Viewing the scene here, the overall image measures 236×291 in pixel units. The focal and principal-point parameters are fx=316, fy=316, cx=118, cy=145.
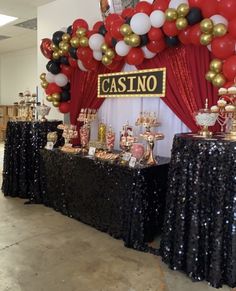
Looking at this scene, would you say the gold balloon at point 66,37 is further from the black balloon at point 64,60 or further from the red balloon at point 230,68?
the red balloon at point 230,68

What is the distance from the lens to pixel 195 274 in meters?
2.25

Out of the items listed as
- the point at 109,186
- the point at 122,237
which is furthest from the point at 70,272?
the point at 109,186

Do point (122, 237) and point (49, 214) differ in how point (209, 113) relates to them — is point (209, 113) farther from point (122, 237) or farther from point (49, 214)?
point (49, 214)

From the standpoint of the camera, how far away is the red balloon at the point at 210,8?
2.39m

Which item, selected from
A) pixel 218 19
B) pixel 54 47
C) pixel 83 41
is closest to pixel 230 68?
pixel 218 19

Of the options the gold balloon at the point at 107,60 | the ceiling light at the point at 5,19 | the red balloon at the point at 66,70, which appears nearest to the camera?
the gold balloon at the point at 107,60

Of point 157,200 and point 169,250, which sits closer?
point 169,250

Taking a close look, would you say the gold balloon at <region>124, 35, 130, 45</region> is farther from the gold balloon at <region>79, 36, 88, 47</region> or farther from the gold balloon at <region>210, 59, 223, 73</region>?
the gold balloon at <region>210, 59, 223, 73</region>

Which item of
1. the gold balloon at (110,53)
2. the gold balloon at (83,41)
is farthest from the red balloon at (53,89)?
the gold balloon at (110,53)

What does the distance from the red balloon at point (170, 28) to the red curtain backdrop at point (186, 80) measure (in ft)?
0.90

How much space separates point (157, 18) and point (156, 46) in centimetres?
26

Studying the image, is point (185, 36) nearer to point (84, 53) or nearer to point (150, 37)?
point (150, 37)

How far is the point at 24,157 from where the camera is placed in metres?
4.10

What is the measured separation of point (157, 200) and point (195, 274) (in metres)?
0.76
